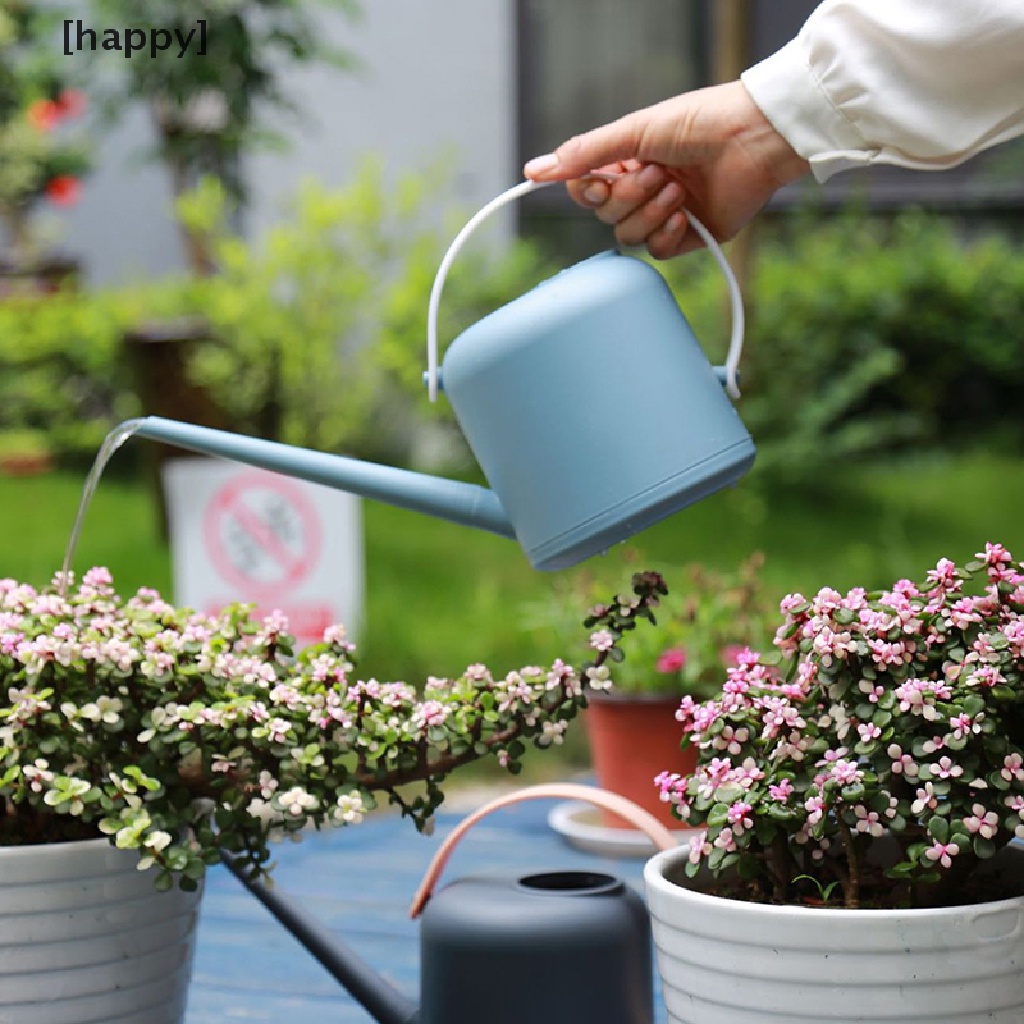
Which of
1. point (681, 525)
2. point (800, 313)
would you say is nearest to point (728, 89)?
point (681, 525)

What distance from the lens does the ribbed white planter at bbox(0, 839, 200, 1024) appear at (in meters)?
1.11

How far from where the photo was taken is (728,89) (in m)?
1.28

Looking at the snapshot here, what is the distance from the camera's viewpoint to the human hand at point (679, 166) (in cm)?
129

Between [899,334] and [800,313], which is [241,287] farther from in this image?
[899,334]

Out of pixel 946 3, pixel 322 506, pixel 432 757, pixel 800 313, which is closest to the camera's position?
pixel 946 3

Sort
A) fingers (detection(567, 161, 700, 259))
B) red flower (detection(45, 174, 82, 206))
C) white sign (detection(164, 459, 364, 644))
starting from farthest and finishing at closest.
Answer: red flower (detection(45, 174, 82, 206)), white sign (detection(164, 459, 364, 644)), fingers (detection(567, 161, 700, 259))

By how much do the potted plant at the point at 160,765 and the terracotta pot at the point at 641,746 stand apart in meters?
0.86

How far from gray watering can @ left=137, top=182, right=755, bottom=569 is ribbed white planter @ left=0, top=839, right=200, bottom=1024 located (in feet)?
1.26

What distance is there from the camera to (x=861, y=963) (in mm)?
937

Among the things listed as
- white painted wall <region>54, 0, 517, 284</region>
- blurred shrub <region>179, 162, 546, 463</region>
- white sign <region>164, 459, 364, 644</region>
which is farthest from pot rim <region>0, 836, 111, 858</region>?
white painted wall <region>54, 0, 517, 284</region>

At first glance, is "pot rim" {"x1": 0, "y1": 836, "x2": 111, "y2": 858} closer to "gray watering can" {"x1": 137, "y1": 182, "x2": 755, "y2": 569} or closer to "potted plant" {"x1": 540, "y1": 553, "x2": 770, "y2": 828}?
"gray watering can" {"x1": 137, "y1": 182, "x2": 755, "y2": 569}

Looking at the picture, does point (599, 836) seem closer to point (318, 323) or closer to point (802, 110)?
point (802, 110)

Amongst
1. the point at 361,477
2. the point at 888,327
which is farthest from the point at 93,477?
the point at 888,327

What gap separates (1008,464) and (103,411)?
363 cm
